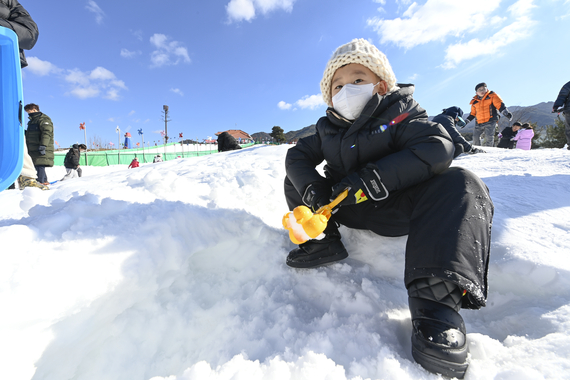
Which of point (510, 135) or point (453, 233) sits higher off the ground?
point (510, 135)

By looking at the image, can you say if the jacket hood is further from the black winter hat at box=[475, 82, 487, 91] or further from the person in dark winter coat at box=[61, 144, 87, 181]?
the person in dark winter coat at box=[61, 144, 87, 181]

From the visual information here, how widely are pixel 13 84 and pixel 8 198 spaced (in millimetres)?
1172

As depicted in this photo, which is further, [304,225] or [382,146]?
[382,146]

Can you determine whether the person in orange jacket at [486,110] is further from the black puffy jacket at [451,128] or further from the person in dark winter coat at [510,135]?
the black puffy jacket at [451,128]

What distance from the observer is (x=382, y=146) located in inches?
46.7

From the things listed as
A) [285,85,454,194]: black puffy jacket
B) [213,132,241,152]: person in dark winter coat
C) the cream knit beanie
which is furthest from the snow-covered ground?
[213,132,241,152]: person in dark winter coat

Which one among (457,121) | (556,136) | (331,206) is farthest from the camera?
(556,136)

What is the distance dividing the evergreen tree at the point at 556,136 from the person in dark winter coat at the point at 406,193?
2397 cm

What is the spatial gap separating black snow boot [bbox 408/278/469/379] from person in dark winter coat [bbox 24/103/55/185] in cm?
575

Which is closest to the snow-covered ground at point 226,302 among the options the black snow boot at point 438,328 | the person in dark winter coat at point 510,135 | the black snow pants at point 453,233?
the black snow boot at point 438,328

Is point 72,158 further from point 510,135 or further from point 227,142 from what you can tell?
point 510,135

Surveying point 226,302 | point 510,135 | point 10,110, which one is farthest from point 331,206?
point 510,135

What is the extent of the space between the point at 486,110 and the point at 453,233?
7.91 m

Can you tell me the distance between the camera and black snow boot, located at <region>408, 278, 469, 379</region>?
2.10 feet
